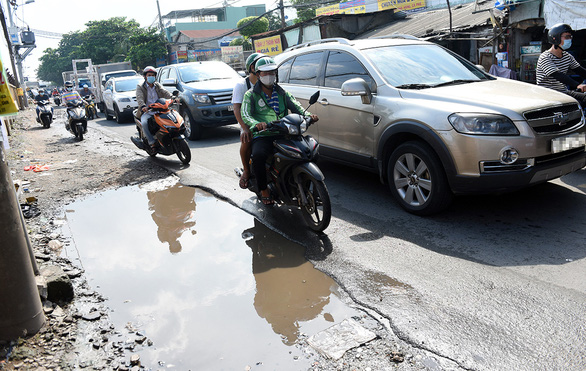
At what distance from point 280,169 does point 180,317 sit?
2065 mm

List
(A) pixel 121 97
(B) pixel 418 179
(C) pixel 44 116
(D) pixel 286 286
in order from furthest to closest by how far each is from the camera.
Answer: (C) pixel 44 116
(A) pixel 121 97
(B) pixel 418 179
(D) pixel 286 286

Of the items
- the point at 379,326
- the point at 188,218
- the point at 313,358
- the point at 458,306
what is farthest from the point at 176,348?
the point at 188,218

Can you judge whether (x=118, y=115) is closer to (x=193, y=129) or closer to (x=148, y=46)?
(x=193, y=129)

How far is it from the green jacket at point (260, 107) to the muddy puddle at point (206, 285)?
116 centimetres

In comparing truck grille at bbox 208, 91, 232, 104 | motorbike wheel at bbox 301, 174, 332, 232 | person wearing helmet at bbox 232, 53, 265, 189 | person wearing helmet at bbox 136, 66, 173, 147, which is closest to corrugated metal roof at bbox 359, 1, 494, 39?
truck grille at bbox 208, 91, 232, 104

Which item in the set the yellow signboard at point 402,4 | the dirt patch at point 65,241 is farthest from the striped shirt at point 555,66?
the yellow signboard at point 402,4

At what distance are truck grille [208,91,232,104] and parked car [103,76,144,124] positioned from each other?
6.39 m

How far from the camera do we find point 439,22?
58.4 ft

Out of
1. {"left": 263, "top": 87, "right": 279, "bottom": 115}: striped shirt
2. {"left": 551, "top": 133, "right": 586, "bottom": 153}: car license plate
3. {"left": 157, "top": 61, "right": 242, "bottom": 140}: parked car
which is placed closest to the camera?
{"left": 551, "top": 133, "right": 586, "bottom": 153}: car license plate

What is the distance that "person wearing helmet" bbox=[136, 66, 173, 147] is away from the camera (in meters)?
8.54

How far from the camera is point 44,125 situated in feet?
60.7

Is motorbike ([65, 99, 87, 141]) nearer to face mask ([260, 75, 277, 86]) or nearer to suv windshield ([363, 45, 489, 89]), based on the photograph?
face mask ([260, 75, 277, 86])

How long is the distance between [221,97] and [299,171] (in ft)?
22.7

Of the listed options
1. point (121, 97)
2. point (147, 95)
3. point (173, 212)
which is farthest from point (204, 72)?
point (173, 212)
